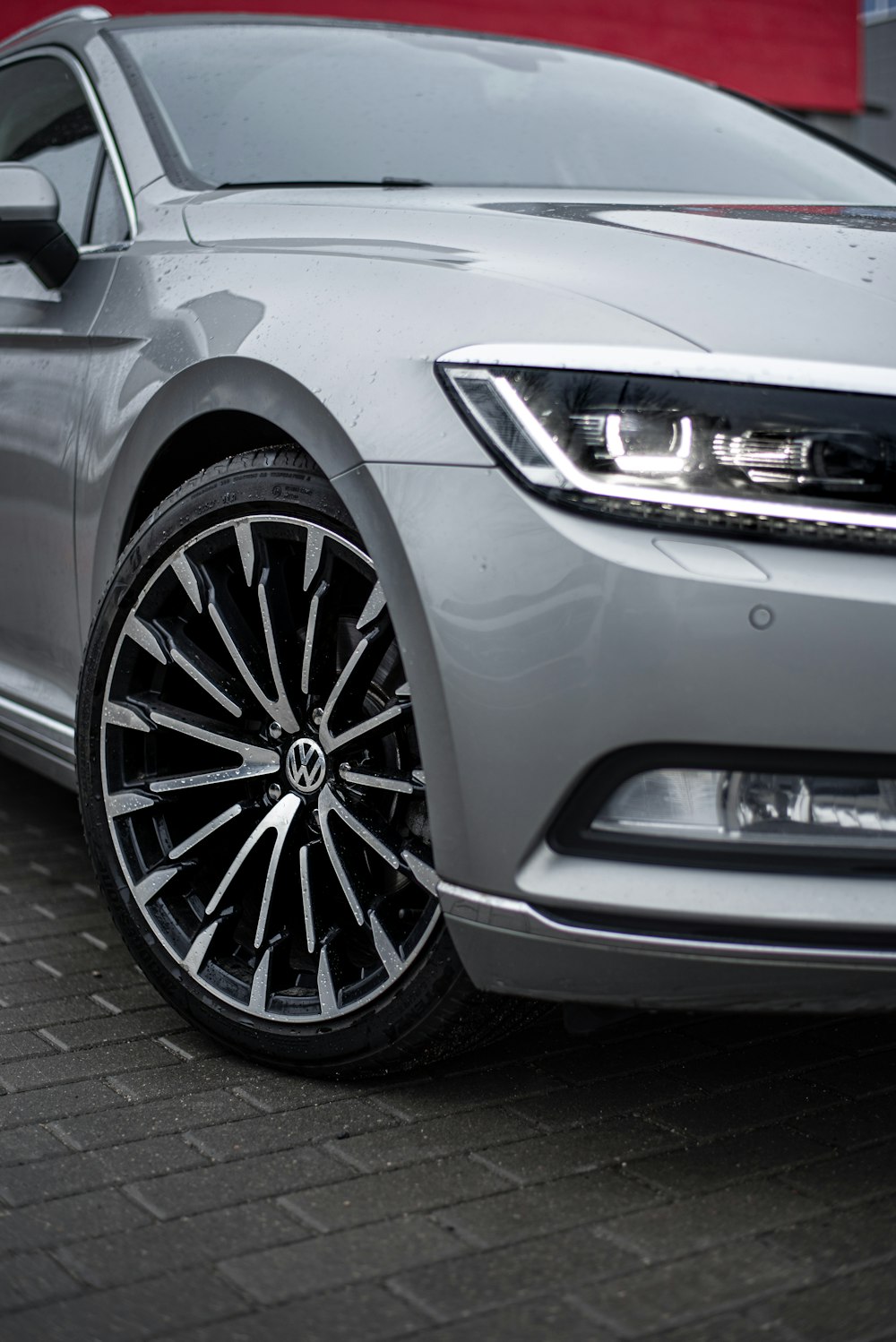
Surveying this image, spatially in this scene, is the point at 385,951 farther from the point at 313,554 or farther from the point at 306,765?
the point at 313,554

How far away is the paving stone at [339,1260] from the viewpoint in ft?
5.92

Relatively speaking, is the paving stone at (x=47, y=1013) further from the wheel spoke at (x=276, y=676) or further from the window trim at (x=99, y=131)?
the window trim at (x=99, y=131)

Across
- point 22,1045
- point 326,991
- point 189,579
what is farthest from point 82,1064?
point 189,579

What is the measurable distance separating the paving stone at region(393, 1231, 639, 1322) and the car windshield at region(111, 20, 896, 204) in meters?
1.95

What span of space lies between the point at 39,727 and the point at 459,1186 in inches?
55.0

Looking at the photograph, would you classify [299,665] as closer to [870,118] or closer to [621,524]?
[621,524]

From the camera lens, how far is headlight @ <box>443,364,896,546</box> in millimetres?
1803

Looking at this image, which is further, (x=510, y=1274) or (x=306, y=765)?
(x=306, y=765)

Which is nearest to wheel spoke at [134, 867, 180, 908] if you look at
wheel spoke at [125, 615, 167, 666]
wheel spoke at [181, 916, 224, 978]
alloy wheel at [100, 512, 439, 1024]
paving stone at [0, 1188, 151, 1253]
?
alloy wheel at [100, 512, 439, 1024]

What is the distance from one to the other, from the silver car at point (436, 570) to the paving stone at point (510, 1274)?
298 mm

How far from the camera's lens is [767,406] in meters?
1.83

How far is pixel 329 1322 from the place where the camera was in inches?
67.9

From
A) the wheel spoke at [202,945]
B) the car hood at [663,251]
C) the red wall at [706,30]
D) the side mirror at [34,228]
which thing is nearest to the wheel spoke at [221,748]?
the wheel spoke at [202,945]

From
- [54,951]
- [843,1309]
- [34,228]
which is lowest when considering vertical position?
[843,1309]
